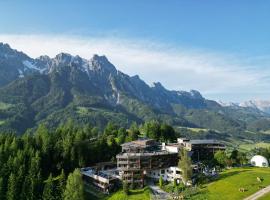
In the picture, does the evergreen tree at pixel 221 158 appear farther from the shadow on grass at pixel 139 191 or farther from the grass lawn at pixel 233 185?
the shadow on grass at pixel 139 191

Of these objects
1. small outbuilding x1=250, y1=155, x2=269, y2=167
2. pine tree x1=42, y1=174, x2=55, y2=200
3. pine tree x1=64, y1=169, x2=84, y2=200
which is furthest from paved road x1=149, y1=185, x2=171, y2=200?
small outbuilding x1=250, y1=155, x2=269, y2=167

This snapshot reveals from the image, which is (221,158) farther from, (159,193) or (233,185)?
(159,193)

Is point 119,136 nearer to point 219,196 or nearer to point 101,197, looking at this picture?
point 101,197

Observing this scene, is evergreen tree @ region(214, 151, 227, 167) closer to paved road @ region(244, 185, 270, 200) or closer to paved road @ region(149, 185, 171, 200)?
paved road @ region(149, 185, 171, 200)

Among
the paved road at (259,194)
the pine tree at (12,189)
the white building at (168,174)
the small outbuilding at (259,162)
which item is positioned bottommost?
the pine tree at (12,189)

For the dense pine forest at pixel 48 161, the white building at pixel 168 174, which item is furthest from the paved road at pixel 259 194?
the dense pine forest at pixel 48 161

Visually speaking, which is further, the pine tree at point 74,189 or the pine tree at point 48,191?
the pine tree at point 48,191
